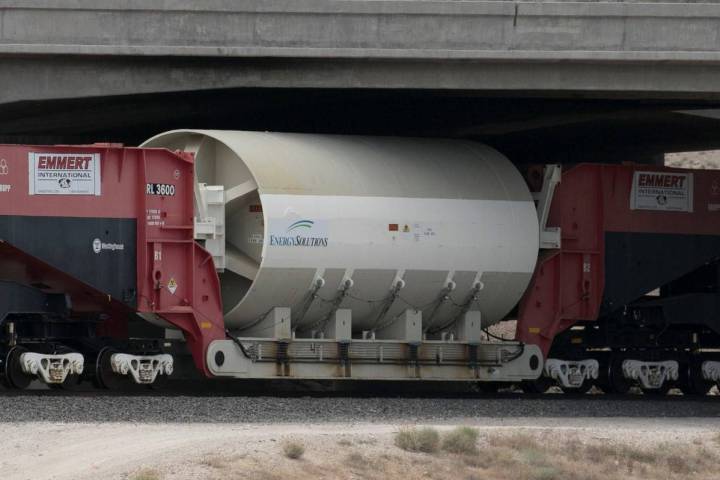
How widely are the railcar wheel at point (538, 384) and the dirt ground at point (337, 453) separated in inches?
226

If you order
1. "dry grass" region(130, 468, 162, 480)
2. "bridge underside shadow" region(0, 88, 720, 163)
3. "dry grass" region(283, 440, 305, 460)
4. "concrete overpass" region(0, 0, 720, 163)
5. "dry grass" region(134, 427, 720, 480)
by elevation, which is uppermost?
"concrete overpass" region(0, 0, 720, 163)

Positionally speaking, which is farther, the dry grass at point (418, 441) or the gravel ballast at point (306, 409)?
the gravel ballast at point (306, 409)

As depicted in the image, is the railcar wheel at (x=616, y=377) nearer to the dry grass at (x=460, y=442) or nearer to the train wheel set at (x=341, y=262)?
the train wheel set at (x=341, y=262)

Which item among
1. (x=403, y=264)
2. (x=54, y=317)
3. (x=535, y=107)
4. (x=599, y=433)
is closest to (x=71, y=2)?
(x=54, y=317)

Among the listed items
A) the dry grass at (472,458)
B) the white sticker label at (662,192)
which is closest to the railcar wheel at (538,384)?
the white sticker label at (662,192)

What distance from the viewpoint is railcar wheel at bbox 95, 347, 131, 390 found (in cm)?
2127

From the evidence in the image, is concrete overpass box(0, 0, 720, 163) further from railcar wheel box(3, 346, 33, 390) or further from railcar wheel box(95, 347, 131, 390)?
railcar wheel box(3, 346, 33, 390)

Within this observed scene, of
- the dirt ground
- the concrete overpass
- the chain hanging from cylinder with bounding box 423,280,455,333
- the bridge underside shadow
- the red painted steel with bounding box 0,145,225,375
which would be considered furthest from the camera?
the bridge underside shadow

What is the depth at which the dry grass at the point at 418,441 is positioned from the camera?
1664cm

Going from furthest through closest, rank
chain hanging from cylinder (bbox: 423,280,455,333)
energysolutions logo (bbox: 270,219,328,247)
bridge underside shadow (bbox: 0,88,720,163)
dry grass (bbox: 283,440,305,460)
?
bridge underside shadow (bbox: 0,88,720,163) < chain hanging from cylinder (bbox: 423,280,455,333) < energysolutions logo (bbox: 270,219,328,247) < dry grass (bbox: 283,440,305,460)

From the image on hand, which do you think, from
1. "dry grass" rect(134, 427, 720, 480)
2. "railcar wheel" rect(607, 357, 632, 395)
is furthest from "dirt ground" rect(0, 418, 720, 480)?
"railcar wheel" rect(607, 357, 632, 395)

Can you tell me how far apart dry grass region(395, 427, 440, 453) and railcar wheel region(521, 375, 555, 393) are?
8417mm

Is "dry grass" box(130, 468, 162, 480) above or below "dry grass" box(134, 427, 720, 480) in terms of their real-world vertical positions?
above

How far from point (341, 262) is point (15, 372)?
472 cm
